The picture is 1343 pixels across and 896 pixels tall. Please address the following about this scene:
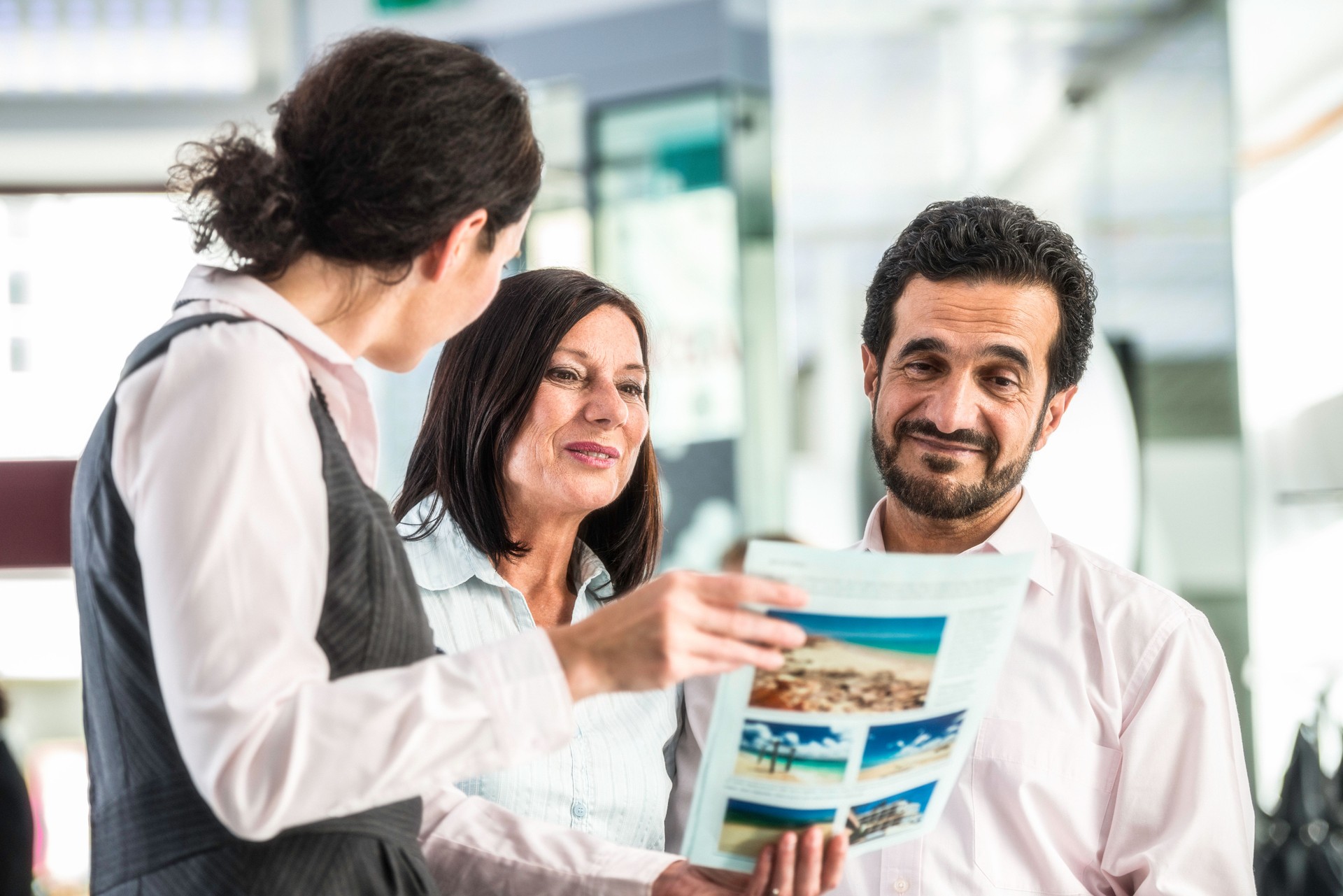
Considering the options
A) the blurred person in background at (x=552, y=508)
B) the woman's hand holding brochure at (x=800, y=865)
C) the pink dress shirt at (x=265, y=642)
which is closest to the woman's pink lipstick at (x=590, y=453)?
the blurred person in background at (x=552, y=508)

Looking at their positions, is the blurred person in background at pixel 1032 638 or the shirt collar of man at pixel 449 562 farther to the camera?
the shirt collar of man at pixel 449 562

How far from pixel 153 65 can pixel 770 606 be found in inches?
190

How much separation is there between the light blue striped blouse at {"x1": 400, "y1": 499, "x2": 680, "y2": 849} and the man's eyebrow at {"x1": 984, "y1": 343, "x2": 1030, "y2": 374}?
2.03 ft

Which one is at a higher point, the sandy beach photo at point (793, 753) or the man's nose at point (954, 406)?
the man's nose at point (954, 406)

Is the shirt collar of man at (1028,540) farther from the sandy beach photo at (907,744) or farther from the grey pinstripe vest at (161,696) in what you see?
the grey pinstripe vest at (161,696)

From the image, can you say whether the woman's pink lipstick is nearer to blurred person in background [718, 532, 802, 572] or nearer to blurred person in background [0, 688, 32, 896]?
blurred person in background [0, 688, 32, 896]

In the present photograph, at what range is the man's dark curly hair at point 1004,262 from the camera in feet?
5.54

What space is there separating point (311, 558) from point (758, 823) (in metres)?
0.46

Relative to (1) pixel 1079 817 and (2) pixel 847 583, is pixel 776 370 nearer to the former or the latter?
(1) pixel 1079 817

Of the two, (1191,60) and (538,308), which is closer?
(538,308)

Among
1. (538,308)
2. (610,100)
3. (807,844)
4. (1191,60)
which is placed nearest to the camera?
(807,844)

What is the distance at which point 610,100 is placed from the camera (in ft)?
14.7

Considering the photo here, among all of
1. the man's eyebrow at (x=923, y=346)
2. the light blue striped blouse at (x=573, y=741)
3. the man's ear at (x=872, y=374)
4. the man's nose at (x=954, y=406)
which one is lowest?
the light blue striped blouse at (x=573, y=741)

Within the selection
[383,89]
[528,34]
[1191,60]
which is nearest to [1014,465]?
[383,89]
